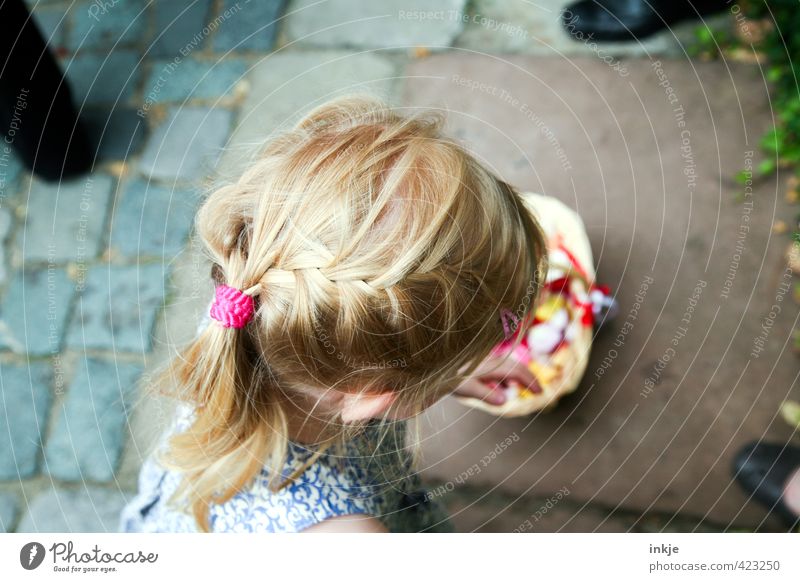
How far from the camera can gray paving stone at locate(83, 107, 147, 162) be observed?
3.15 ft

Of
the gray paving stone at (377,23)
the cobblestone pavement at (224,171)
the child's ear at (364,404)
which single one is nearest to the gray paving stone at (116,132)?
the cobblestone pavement at (224,171)

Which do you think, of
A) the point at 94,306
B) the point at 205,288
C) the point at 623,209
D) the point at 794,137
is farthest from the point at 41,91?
the point at 794,137

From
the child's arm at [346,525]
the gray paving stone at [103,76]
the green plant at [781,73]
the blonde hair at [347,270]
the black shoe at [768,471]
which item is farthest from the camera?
the gray paving stone at [103,76]

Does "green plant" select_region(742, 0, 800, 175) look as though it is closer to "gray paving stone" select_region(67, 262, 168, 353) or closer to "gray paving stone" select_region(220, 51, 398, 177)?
"gray paving stone" select_region(220, 51, 398, 177)

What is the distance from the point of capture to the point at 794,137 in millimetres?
874

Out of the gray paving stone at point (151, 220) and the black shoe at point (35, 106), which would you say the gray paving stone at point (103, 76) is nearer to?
the black shoe at point (35, 106)

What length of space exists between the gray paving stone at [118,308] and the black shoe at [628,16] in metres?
0.70

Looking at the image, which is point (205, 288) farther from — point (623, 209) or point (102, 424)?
point (623, 209)

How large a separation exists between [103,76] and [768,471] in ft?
3.42

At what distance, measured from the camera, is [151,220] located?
94 centimetres

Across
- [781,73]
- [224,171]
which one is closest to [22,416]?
[224,171]

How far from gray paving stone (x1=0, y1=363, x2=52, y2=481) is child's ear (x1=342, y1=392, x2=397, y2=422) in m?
0.52

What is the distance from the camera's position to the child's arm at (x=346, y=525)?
0.55 m

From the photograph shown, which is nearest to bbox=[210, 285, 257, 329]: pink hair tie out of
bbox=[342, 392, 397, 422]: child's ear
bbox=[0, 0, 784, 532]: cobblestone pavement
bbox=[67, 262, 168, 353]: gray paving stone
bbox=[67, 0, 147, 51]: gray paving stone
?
bbox=[342, 392, 397, 422]: child's ear
